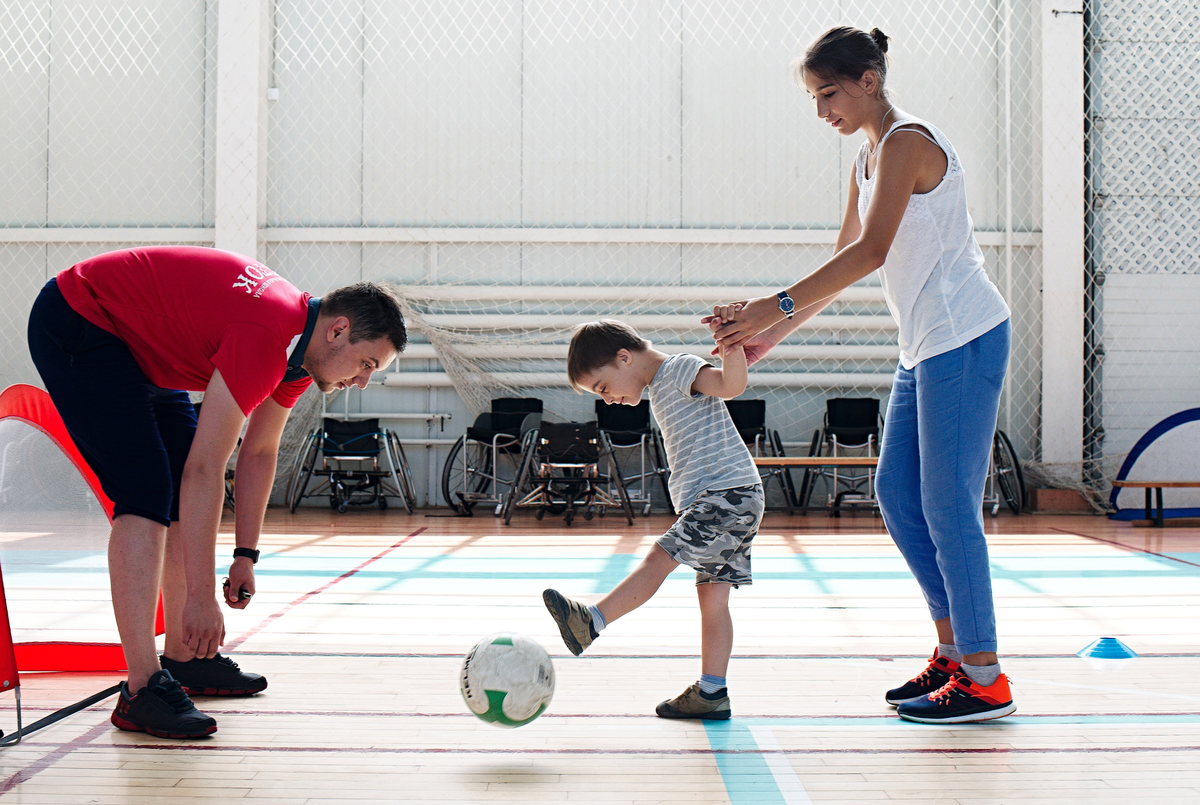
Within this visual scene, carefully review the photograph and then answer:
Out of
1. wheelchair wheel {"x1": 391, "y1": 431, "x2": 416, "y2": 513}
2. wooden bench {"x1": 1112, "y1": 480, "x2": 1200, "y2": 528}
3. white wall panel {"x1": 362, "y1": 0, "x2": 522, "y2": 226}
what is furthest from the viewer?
white wall panel {"x1": 362, "y1": 0, "x2": 522, "y2": 226}

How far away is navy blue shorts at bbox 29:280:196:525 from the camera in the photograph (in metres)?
1.58

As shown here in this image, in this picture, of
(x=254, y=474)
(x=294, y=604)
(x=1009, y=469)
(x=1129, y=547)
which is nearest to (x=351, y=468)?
(x=294, y=604)

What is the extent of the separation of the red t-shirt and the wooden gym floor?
0.62m

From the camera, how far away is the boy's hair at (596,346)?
5.87ft

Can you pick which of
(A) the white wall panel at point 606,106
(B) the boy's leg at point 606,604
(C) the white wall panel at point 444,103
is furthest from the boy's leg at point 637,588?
(C) the white wall panel at point 444,103

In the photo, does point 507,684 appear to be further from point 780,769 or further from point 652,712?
point 780,769

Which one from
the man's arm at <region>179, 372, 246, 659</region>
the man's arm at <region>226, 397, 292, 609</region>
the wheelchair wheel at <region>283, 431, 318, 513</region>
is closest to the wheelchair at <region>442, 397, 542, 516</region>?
the wheelchair wheel at <region>283, 431, 318, 513</region>

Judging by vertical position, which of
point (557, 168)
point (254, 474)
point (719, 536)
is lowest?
point (719, 536)

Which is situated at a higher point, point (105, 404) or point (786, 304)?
point (786, 304)

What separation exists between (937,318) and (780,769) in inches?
33.1

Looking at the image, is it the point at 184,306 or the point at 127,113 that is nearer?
the point at 184,306

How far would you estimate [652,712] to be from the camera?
68.2 inches

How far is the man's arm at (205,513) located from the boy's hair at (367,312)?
256mm

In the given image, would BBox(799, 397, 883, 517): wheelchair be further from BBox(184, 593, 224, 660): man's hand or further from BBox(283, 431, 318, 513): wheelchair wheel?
BBox(184, 593, 224, 660): man's hand
